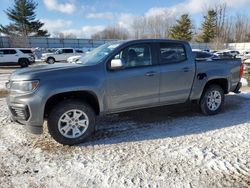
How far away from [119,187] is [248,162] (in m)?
1.95

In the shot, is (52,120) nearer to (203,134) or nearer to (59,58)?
(203,134)

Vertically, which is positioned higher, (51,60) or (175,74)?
(175,74)

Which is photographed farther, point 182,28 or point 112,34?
point 112,34

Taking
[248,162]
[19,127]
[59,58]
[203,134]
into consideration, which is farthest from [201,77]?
[59,58]

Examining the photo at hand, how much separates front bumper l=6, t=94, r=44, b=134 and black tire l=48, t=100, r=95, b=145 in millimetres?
191

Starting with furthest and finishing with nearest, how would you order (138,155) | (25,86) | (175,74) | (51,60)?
(51,60) < (175,74) < (25,86) < (138,155)

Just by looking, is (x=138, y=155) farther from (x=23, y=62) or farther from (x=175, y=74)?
(x=23, y=62)

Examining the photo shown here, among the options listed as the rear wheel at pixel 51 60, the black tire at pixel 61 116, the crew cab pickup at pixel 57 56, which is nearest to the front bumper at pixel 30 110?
the black tire at pixel 61 116

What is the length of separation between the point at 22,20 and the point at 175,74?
53774mm

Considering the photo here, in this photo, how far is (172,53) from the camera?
18.7 ft

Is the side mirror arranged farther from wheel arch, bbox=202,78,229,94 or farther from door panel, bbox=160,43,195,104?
wheel arch, bbox=202,78,229,94

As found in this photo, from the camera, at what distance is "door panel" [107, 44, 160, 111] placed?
4.93m

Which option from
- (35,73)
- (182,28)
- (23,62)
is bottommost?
(23,62)

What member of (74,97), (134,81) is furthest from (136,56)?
(74,97)
